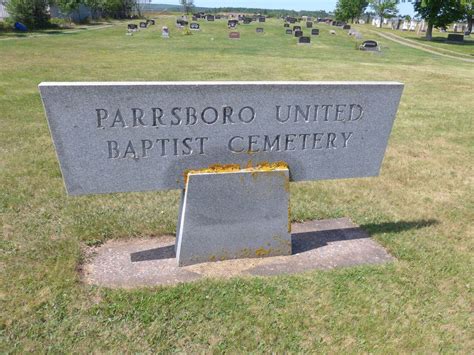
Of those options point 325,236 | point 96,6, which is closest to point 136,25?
point 96,6

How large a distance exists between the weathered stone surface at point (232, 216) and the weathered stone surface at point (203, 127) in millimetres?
149

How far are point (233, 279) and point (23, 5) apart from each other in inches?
1657

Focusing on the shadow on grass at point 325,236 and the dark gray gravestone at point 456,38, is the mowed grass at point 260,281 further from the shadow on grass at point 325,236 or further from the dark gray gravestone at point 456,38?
the dark gray gravestone at point 456,38

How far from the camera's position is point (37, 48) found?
25.1 meters

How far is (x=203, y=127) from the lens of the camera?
351 cm

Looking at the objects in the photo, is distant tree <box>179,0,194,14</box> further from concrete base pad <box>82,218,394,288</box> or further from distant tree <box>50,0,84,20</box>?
concrete base pad <box>82,218,394,288</box>

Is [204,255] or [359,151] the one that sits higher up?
[359,151]

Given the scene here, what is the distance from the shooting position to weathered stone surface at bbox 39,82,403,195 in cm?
323

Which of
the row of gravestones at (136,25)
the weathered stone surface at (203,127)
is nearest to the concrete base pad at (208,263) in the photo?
the weathered stone surface at (203,127)

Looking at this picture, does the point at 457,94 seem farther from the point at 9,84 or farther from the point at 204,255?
the point at 9,84

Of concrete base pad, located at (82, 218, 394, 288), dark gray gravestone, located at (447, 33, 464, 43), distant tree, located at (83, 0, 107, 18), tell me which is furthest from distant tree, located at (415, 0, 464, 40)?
concrete base pad, located at (82, 218, 394, 288)

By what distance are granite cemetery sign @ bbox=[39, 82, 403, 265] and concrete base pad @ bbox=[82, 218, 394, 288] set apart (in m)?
0.13

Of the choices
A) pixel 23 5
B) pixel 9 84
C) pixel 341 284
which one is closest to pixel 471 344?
pixel 341 284

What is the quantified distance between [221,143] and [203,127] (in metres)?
0.22
